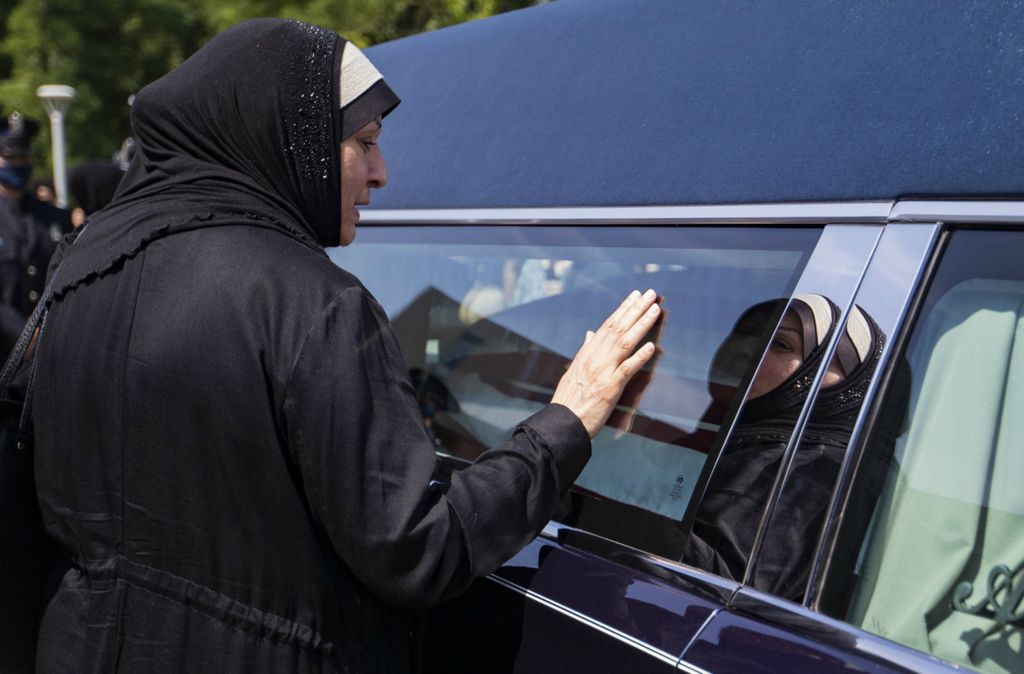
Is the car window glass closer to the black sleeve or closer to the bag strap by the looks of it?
the black sleeve

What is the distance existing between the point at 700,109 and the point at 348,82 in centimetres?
68

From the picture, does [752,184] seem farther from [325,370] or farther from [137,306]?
[137,306]

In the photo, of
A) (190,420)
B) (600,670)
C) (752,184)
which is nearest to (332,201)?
(190,420)

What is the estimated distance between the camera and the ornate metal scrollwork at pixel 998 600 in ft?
4.40

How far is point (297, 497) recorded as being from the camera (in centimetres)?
139

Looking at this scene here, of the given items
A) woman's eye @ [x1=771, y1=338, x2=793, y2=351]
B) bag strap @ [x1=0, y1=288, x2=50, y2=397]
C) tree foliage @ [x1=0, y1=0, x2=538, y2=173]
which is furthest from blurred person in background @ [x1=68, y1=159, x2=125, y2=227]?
woman's eye @ [x1=771, y1=338, x2=793, y2=351]

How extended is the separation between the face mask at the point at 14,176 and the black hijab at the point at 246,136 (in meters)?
4.75

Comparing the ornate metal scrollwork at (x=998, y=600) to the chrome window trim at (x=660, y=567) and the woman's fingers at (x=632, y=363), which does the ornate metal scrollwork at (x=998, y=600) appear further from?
the woman's fingers at (x=632, y=363)

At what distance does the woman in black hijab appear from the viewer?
4.42 feet

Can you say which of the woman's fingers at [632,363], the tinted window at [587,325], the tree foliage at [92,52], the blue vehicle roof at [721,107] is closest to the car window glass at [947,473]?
the blue vehicle roof at [721,107]

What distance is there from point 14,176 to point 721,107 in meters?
5.08

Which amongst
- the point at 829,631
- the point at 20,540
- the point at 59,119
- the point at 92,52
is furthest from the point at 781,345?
the point at 92,52

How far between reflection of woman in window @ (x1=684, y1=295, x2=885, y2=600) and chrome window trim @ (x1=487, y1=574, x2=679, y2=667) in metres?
0.16

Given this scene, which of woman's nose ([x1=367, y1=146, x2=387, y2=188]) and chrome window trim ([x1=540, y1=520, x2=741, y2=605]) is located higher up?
woman's nose ([x1=367, y1=146, x2=387, y2=188])
